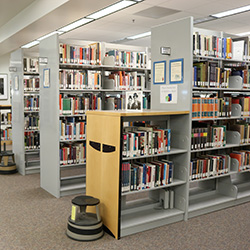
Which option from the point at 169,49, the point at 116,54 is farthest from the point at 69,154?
the point at 169,49

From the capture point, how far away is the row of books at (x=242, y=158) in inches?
173

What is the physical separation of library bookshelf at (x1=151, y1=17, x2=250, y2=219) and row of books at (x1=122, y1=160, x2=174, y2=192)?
0.37 metres

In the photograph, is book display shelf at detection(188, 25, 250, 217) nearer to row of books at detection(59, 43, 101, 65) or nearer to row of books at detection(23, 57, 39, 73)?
row of books at detection(59, 43, 101, 65)

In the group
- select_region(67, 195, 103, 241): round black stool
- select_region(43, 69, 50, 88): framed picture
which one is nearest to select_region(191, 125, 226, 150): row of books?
select_region(67, 195, 103, 241): round black stool

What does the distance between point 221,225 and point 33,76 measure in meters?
4.61

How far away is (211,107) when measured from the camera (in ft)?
13.2

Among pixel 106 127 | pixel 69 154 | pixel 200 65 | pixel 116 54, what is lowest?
pixel 69 154

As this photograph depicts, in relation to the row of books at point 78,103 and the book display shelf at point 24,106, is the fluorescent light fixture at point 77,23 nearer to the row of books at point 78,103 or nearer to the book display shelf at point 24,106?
the book display shelf at point 24,106

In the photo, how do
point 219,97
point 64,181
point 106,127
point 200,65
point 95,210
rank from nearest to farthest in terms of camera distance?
point 106,127 → point 95,210 → point 200,65 → point 219,97 → point 64,181

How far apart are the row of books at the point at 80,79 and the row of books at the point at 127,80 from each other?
13.5 inches

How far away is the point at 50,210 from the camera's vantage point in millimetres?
4109

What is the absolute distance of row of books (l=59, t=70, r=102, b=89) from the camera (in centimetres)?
472

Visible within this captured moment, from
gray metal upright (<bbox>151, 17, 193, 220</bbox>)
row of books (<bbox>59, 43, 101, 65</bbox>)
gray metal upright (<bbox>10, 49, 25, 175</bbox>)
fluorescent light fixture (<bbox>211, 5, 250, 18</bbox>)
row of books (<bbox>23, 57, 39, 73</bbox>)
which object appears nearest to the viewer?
gray metal upright (<bbox>151, 17, 193, 220</bbox>)

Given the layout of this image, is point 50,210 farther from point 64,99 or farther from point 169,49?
point 169,49
